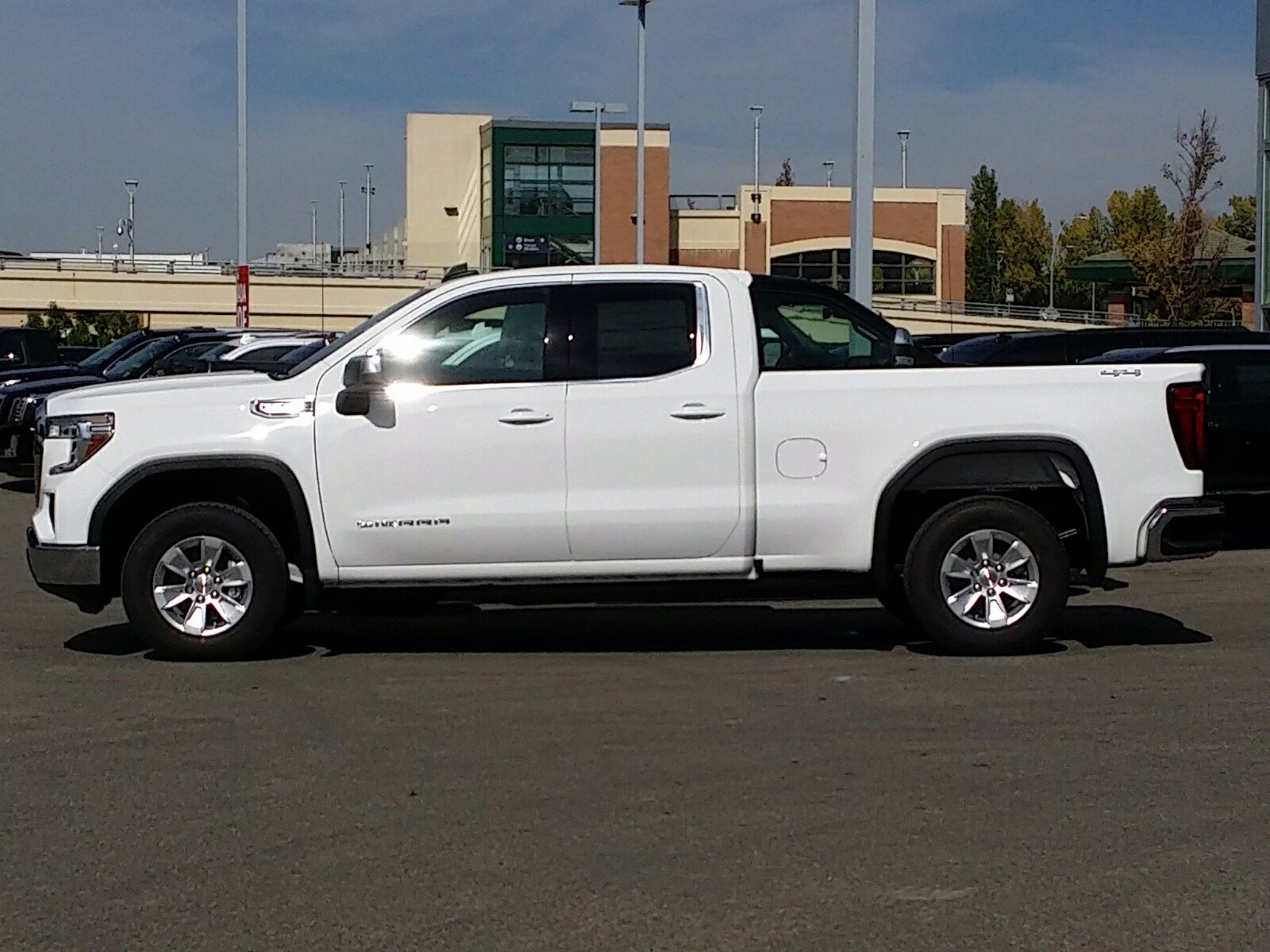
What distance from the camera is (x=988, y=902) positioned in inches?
210

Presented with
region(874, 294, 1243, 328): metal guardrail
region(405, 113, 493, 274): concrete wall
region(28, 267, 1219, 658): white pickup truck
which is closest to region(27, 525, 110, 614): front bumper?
region(28, 267, 1219, 658): white pickup truck

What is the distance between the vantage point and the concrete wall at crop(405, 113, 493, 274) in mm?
89562

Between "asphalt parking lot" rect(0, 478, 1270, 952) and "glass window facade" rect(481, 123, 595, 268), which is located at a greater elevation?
"glass window facade" rect(481, 123, 595, 268)

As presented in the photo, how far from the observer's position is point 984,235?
8819cm

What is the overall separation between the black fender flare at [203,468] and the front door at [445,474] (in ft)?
0.42

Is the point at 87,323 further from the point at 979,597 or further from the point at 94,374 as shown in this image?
the point at 979,597

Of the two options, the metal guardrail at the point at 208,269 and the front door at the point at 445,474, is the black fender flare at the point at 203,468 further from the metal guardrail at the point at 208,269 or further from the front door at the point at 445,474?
the metal guardrail at the point at 208,269

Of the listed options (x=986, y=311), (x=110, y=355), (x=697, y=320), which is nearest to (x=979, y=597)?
(x=697, y=320)

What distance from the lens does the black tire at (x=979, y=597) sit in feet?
31.1

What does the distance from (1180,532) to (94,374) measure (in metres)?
16.1

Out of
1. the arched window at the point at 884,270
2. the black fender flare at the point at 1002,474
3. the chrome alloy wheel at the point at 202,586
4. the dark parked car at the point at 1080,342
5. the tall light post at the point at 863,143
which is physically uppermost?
the arched window at the point at 884,270

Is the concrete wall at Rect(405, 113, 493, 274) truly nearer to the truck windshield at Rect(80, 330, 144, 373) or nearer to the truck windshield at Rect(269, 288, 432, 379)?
the truck windshield at Rect(80, 330, 144, 373)

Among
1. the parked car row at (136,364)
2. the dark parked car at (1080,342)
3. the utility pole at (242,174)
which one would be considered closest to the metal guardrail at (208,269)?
the utility pole at (242,174)

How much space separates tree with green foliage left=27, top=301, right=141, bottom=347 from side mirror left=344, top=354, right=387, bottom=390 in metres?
49.9
